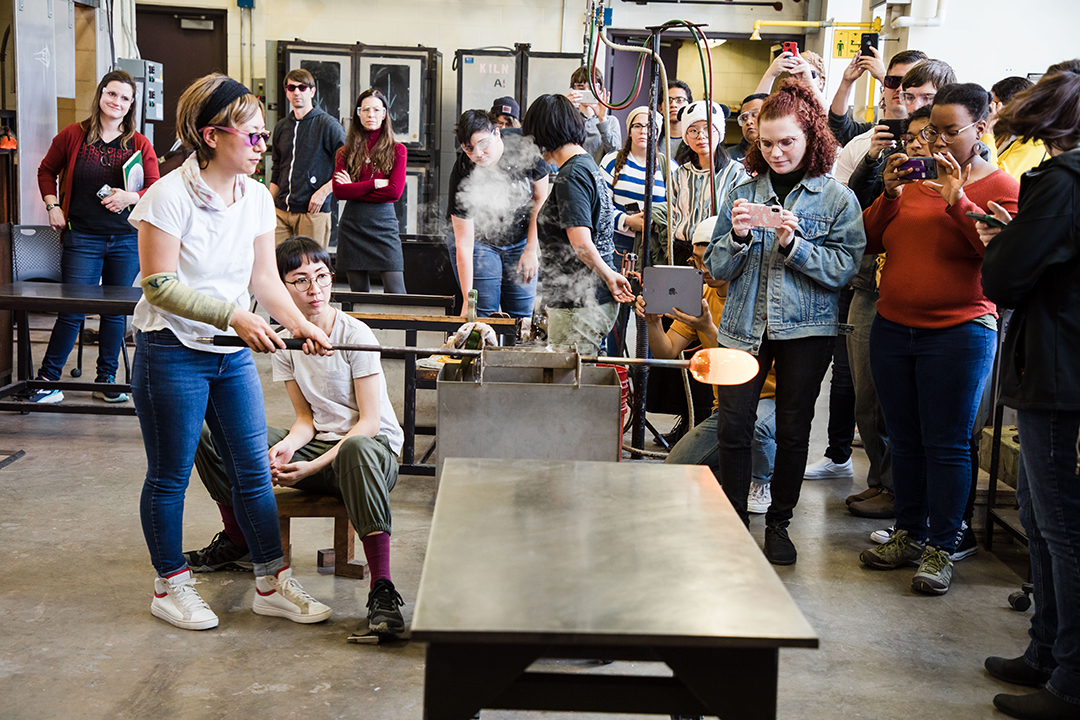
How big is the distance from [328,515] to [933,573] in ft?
5.67

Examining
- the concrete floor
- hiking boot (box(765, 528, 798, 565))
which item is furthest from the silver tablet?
the concrete floor

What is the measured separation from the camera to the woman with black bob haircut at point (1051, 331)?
189 centimetres

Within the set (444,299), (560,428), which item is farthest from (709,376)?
(444,299)

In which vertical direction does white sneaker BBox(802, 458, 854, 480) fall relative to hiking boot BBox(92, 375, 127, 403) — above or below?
below

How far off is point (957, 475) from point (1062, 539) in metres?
0.79

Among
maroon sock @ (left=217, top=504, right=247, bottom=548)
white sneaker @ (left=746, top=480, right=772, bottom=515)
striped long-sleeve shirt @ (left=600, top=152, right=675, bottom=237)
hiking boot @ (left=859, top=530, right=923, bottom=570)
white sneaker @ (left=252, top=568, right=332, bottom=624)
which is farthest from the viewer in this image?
striped long-sleeve shirt @ (left=600, top=152, right=675, bottom=237)

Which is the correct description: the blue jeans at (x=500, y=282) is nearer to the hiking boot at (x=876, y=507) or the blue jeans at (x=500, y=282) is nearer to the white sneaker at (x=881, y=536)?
the hiking boot at (x=876, y=507)

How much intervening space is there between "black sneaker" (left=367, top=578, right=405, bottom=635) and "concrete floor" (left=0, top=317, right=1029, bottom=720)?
52mm

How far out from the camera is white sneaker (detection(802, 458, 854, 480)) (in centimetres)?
394

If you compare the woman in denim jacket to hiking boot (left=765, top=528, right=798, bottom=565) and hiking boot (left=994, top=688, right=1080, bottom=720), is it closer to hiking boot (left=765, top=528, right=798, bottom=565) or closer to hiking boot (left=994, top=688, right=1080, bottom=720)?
hiking boot (left=765, top=528, right=798, bottom=565)

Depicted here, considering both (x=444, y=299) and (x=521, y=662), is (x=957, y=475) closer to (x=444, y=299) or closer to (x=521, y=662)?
(x=521, y=662)

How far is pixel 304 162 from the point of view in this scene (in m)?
5.63

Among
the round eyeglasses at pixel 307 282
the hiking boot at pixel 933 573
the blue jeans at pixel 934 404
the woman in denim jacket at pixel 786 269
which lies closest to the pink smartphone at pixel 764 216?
the woman in denim jacket at pixel 786 269

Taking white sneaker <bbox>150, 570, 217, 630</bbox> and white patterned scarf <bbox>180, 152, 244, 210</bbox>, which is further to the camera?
white sneaker <bbox>150, 570, 217, 630</bbox>
